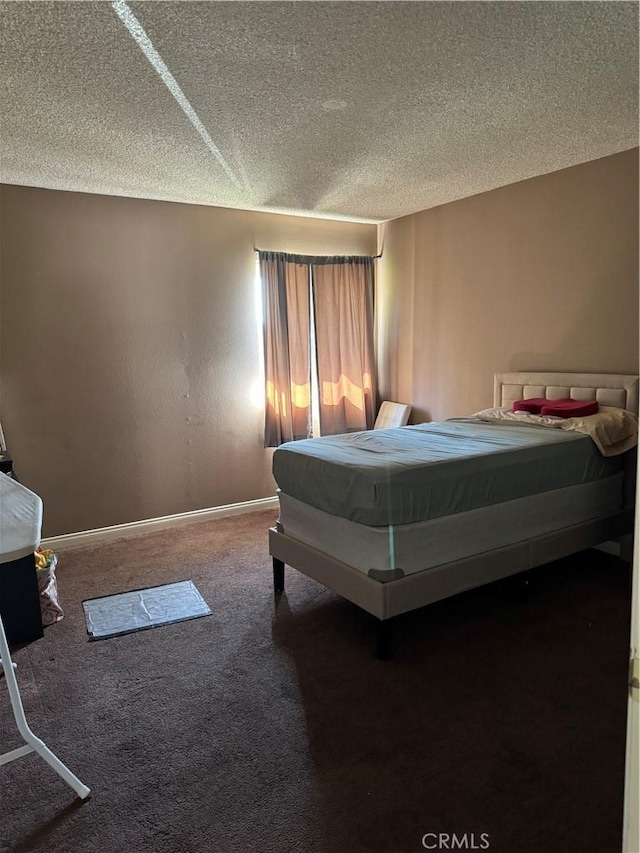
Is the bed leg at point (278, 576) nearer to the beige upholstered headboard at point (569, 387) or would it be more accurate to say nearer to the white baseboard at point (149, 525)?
the white baseboard at point (149, 525)

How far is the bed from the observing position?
2.59 metres

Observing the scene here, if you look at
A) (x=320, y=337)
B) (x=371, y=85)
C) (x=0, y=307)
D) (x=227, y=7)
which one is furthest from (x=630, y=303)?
(x=0, y=307)

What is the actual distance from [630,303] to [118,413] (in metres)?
3.60

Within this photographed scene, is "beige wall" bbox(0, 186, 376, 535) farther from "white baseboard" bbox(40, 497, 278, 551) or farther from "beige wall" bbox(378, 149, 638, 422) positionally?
"beige wall" bbox(378, 149, 638, 422)

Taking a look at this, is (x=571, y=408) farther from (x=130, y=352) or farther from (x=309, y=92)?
(x=130, y=352)

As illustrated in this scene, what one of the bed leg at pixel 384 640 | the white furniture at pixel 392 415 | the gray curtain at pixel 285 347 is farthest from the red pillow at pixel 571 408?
the gray curtain at pixel 285 347

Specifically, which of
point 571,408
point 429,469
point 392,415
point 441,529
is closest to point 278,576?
point 441,529

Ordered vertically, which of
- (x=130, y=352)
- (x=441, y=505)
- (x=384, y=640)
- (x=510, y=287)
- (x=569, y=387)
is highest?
(x=510, y=287)

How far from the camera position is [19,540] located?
1.57 meters

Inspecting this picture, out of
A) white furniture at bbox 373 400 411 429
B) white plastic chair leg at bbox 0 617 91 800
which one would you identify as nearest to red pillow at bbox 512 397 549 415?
white furniture at bbox 373 400 411 429

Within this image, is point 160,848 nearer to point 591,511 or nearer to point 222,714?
point 222,714

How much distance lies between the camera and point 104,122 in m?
2.73

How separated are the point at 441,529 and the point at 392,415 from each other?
8.58 feet

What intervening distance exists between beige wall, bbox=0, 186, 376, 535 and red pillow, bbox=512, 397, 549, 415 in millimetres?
2175
